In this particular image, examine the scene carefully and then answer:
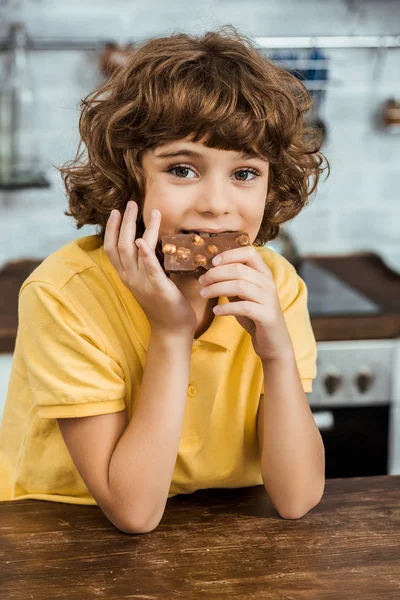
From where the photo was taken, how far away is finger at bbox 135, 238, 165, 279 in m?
1.11

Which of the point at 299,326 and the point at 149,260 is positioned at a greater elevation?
the point at 149,260

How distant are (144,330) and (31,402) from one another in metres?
0.22

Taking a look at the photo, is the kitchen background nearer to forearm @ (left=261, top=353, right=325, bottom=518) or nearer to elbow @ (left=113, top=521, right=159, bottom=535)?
forearm @ (left=261, top=353, right=325, bottom=518)

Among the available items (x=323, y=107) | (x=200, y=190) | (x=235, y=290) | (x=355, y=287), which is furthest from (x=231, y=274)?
(x=323, y=107)

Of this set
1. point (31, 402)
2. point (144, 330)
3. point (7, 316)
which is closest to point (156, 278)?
point (144, 330)

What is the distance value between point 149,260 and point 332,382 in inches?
53.2

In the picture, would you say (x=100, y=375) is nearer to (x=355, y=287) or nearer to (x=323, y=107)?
(x=355, y=287)

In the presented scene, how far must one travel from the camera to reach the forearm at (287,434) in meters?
1.17

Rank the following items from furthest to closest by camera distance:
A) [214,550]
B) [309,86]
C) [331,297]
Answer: [309,86] → [331,297] → [214,550]

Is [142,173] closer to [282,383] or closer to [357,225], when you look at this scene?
[282,383]

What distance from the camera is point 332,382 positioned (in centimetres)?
238

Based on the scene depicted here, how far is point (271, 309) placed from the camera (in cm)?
114

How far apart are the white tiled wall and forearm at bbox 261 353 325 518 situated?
5.66ft

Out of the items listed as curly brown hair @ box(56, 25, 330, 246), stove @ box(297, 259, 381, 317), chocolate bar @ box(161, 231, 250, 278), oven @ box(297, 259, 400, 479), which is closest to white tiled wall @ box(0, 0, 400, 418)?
stove @ box(297, 259, 381, 317)
